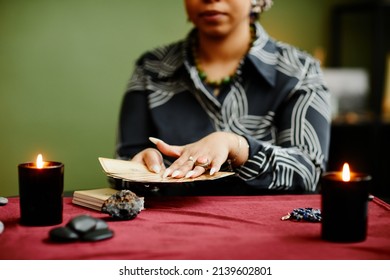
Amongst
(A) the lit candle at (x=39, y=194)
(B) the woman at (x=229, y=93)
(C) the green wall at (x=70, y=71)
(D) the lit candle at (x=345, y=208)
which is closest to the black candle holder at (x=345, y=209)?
(D) the lit candle at (x=345, y=208)

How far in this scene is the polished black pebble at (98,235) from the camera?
0.75m

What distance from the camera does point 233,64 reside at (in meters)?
1.62

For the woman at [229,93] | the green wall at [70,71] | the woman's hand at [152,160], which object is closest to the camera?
the woman's hand at [152,160]

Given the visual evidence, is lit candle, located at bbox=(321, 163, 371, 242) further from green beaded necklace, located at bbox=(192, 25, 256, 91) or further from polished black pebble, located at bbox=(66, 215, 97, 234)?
green beaded necklace, located at bbox=(192, 25, 256, 91)

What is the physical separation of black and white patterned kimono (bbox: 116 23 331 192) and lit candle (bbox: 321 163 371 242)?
0.64 m

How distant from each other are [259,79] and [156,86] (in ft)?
0.96

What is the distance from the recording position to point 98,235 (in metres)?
0.76

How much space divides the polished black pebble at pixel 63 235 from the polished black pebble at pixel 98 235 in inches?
0.5

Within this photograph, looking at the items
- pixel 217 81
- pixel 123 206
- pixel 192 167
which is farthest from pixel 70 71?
pixel 123 206

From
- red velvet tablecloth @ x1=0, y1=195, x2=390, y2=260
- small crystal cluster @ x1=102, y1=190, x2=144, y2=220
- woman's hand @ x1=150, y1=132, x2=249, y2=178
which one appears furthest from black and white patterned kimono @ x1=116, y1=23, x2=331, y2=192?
small crystal cluster @ x1=102, y1=190, x2=144, y2=220

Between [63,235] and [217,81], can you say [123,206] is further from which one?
[217,81]

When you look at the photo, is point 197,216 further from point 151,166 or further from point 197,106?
point 197,106

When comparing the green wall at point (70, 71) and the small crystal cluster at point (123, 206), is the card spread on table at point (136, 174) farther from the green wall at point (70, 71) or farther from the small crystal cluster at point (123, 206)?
the green wall at point (70, 71)

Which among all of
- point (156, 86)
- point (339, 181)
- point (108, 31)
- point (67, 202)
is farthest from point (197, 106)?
point (108, 31)
